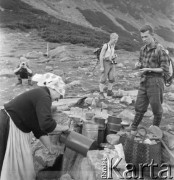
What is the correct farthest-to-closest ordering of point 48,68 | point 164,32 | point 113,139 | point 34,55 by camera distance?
point 164,32 → point 34,55 → point 48,68 → point 113,139

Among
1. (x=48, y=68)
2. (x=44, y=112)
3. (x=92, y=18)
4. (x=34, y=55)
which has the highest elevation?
(x=92, y=18)

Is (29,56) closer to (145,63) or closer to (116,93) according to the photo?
(116,93)

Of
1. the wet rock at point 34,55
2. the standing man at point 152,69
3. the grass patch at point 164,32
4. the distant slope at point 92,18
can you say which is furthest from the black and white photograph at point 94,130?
the grass patch at point 164,32

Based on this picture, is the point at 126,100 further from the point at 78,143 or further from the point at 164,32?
the point at 164,32

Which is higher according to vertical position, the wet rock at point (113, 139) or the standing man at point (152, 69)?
the standing man at point (152, 69)

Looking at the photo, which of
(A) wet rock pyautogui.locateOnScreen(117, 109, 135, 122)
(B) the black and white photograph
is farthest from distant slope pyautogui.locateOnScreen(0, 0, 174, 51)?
(B) the black and white photograph

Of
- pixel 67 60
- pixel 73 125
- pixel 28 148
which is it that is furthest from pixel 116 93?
pixel 67 60

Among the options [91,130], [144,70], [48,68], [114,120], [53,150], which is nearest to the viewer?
[53,150]

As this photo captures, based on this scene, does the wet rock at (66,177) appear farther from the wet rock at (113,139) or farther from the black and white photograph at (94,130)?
the wet rock at (113,139)

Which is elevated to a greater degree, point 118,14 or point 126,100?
point 118,14

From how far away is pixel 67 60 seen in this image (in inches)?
557

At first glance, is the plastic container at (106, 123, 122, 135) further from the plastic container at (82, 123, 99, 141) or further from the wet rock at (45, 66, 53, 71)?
the wet rock at (45, 66, 53, 71)

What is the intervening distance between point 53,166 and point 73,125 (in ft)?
2.63

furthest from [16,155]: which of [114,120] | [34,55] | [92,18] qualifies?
[92,18]
